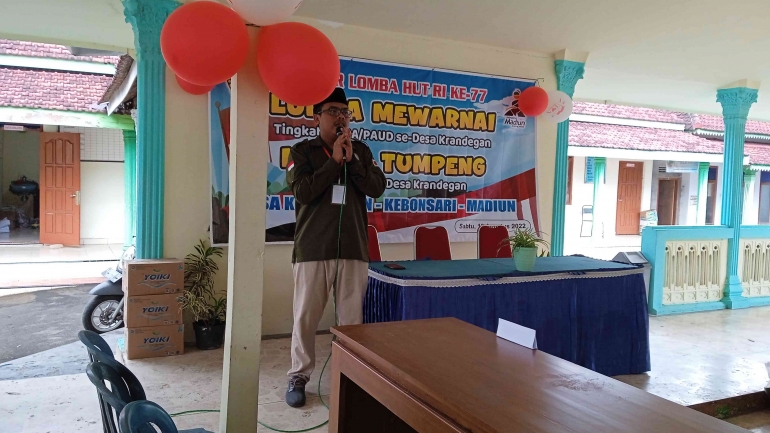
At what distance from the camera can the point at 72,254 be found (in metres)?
9.67

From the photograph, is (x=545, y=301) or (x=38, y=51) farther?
(x=38, y=51)

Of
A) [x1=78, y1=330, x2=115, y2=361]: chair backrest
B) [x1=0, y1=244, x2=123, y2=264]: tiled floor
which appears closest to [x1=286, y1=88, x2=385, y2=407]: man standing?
[x1=78, y1=330, x2=115, y2=361]: chair backrest

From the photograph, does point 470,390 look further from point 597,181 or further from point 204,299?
point 597,181

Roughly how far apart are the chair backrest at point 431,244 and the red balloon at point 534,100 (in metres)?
1.65

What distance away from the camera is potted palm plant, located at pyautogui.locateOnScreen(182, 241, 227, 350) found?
3.97m

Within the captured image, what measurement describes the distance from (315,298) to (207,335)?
1478 millimetres

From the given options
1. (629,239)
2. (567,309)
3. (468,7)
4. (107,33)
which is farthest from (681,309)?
(629,239)

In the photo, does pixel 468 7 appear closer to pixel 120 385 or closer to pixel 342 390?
pixel 342 390

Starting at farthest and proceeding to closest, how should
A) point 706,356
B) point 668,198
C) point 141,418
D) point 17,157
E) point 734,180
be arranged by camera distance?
point 668,198 < point 17,157 < point 734,180 < point 706,356 < point 141,418

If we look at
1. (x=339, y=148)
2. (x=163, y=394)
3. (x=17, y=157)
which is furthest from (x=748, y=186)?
(x=17, y=157)

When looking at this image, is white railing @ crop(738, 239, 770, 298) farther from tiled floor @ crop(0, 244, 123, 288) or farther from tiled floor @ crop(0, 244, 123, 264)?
tiled floor @ crop(0, 244, 123, 264)

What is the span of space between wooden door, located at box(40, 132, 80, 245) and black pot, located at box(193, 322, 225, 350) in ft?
28.2

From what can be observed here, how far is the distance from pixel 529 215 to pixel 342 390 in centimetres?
420

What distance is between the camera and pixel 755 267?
6.94 m
